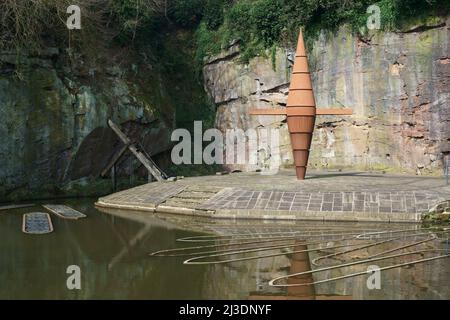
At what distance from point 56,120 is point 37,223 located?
7515 mm

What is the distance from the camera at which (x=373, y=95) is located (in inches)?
854

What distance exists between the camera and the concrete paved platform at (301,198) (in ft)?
47.2

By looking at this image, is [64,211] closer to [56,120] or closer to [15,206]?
[15,206]

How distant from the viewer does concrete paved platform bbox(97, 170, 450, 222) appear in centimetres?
1438

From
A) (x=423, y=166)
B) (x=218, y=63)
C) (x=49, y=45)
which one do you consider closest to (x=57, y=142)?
(x=49, y=45)

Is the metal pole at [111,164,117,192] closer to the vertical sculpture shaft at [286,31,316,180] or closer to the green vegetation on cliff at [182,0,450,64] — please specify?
the green vegetation on cliff at [182,0,450,64]

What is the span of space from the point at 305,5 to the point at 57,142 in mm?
9861

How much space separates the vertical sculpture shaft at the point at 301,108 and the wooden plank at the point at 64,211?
5.91 meters

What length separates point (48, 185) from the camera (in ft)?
70.3

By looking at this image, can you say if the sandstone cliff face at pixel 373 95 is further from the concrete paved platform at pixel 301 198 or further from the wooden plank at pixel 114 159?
the wooden plank at pixel 114 159

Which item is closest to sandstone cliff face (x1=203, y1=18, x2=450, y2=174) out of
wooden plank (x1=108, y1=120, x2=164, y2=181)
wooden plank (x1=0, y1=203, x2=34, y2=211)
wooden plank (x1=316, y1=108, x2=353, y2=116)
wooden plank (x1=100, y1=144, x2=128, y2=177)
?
wooden plank (x1=316, y1=108, x2=353, y2=116)

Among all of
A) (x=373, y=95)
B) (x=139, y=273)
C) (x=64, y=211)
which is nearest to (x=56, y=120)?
(x=64, y=211)

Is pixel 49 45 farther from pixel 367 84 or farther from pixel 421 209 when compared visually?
pixel 421 209

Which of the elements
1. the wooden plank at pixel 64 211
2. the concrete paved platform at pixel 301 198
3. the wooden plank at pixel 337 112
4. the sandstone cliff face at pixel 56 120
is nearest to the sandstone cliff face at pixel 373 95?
the concrete paved platform at pixel 301 198
